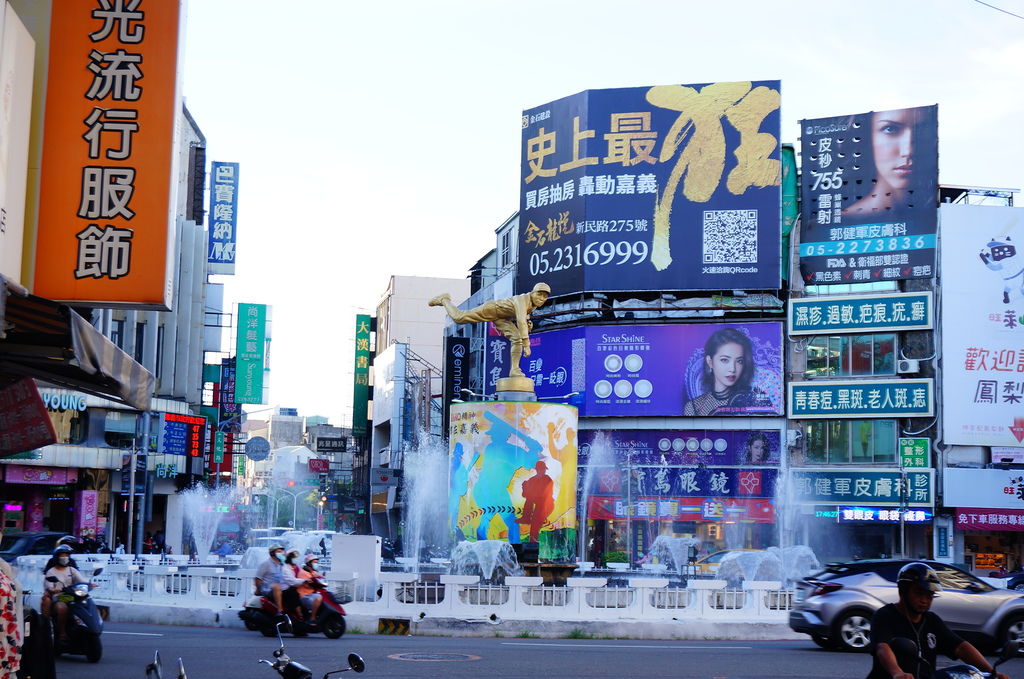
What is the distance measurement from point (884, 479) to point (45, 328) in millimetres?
48178

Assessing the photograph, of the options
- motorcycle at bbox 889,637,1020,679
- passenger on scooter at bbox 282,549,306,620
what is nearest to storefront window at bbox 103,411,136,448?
passenger on scooter at bbox 282,549,306,620

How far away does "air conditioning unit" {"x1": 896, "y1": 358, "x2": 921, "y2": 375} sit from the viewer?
53219mm

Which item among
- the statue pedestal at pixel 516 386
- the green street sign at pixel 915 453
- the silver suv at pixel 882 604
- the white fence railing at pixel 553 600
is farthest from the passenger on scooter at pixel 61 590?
the green street sign at pixel 915 453

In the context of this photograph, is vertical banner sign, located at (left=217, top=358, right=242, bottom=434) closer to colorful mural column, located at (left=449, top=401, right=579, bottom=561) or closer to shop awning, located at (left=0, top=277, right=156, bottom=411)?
colorful mural column, located at (left=449, top=401, right=579, bottom=561)

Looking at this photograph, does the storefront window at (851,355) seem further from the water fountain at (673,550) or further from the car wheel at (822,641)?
the car wheel at (822,641)

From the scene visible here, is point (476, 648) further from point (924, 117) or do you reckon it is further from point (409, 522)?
point (409, 522)

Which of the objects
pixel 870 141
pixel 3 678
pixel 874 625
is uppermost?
pixel 870 141

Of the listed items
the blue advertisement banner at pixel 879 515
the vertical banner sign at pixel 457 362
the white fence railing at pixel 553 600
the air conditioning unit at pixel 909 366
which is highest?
the vertical banner sign at pixel 457 362

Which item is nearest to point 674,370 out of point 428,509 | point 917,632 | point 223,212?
point 428,509

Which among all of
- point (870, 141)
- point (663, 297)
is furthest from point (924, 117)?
point (663, 297)

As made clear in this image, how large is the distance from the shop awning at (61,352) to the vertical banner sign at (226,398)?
5236 centimetres

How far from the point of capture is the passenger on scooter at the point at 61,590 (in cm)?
1502

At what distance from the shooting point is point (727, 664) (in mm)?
15578

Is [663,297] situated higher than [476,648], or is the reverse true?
[663,297]
